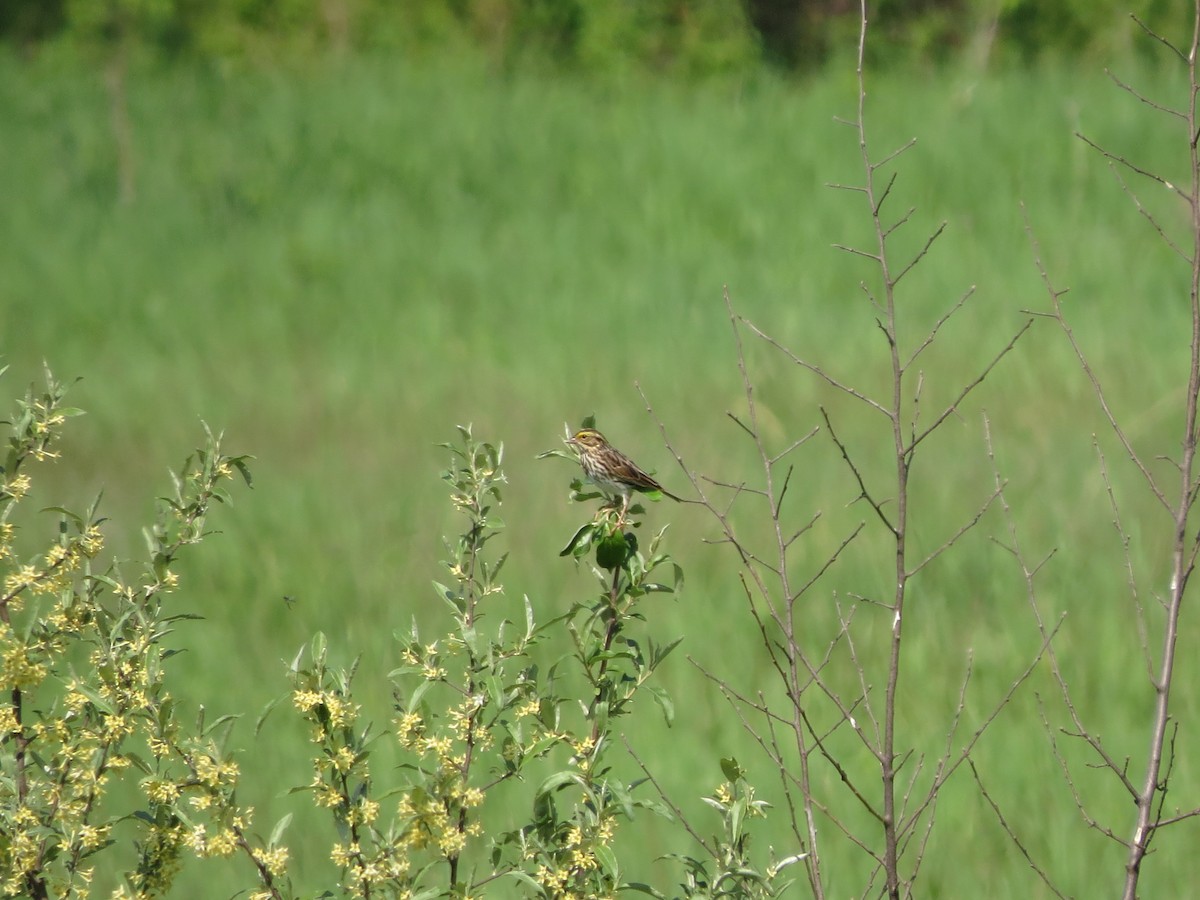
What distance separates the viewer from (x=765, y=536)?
817cm

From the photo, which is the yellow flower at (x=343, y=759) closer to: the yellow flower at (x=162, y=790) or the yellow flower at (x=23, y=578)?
the yellow flower at (x=162, y=790)

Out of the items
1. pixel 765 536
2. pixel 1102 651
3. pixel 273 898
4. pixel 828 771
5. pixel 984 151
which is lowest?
pixel 273 898

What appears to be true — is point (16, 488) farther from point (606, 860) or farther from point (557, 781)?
point (606, 860)

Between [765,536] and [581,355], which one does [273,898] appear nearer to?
[765,536]

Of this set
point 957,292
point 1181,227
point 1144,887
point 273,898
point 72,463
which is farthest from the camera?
point 1181,227

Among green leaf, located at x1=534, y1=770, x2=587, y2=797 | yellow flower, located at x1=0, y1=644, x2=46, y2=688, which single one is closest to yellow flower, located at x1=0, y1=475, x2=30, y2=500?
yellow flower, located at x1=0, y1=644, x2=46, y2=688

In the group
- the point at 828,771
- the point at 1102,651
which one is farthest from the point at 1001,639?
the point at 828,771

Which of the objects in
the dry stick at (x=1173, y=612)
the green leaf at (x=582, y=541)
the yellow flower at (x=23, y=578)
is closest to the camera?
the dry stick at (x=1173, y=612)

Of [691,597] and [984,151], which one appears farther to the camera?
[984,151]

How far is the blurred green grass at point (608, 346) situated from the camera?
21.6 ft

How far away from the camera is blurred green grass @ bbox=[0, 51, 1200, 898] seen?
659 centimetres

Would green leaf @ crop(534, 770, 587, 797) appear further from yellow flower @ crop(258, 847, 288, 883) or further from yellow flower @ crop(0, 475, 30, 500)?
yellow flower @ crop(0, 475, 30, 500)

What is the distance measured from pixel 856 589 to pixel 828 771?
1739mm

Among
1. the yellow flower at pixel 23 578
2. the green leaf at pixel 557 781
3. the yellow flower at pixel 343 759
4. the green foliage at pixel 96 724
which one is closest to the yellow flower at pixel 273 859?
the green foliage at pixel 96 724
